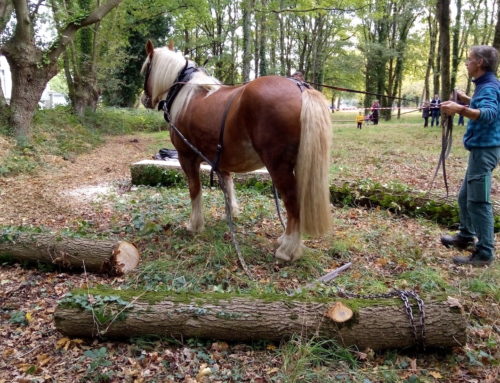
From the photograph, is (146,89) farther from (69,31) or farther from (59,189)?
(69,31)

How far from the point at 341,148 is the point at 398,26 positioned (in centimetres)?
2067

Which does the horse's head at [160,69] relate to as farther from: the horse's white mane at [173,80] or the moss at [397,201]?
the moss at [397,201]

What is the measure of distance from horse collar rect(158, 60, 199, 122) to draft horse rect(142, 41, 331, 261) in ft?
0.04

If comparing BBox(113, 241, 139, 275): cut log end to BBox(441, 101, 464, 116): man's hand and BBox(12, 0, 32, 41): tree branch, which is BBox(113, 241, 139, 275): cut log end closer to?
BBox(441, 101, 464, 116): man's hand

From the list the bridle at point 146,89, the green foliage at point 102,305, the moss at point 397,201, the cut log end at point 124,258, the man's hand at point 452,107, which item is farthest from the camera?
the moss at point 397,201

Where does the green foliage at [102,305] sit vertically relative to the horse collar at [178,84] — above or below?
below

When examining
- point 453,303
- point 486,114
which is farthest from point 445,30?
point 453,303

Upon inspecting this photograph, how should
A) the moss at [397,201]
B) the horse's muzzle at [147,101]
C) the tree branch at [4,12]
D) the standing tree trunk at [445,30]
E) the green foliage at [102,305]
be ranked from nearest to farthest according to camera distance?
the green foliage at [102,305] → the horse's muzzle at [147,101] → the moss at [397,201] → the standing tree trunk at [445,30] → the tree branch at [4,12]

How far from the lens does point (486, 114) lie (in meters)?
3.45

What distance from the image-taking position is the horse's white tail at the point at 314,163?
3475 mm

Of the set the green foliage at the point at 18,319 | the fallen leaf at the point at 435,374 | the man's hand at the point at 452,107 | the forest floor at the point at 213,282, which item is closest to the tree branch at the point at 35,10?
the forest floor at the point at 213,282

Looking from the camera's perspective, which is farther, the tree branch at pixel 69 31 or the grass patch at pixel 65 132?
the tree branch at pixel 69 31

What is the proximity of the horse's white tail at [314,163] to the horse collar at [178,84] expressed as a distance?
1.71 m

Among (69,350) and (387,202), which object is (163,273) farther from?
(387,202)
